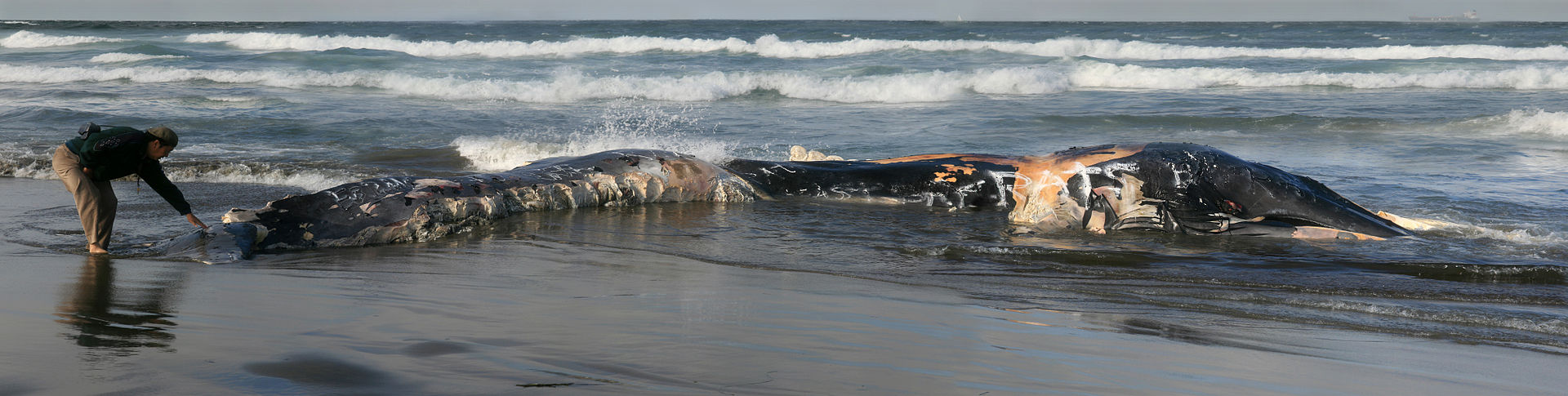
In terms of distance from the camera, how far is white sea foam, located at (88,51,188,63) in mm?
29469

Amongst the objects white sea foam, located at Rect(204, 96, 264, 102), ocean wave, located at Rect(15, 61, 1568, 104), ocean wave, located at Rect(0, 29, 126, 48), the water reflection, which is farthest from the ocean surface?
ocean wave, located at Rect(0, 29, 126, 48)

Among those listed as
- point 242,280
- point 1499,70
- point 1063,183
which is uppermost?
point 1499,70

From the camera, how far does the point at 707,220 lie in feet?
24.2

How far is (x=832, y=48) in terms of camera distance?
3872 cm

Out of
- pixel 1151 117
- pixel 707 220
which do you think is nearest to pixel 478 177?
pixel 707 220

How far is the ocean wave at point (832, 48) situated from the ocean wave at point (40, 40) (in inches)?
144

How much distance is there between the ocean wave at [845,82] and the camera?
21.3 m

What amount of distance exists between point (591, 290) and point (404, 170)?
632 cm

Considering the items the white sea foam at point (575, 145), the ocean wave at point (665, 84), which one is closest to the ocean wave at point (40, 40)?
the ocean wave at point (665, 84)

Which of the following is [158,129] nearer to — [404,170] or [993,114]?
[404,170]

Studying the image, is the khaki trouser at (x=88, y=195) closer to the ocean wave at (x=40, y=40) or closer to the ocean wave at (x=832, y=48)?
the ocean wave at (x=832, y=48)

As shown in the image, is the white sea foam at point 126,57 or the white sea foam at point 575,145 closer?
the white sea foam at point 575,145

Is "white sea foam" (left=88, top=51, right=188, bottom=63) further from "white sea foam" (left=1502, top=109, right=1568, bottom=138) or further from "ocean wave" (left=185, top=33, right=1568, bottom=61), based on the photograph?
"white sea foam" (left=1502, top=109, right=1568, bottom=138)

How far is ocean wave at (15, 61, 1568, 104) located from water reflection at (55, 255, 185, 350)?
15.8m
